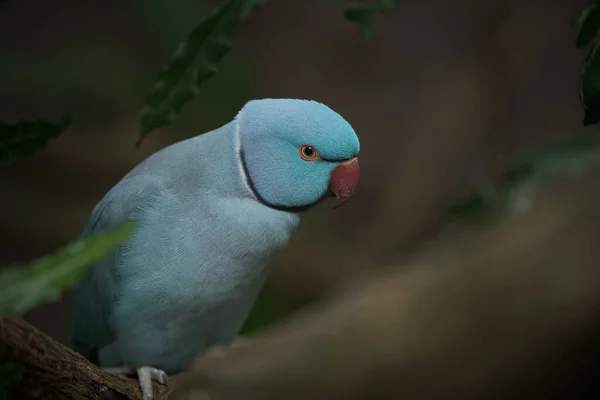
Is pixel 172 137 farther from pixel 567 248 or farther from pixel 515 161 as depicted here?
pixel 567 248

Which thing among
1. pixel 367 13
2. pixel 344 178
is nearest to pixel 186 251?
pixel 344 178

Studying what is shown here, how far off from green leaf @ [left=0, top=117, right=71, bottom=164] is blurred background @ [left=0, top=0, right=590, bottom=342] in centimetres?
149

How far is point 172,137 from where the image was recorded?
3.11m

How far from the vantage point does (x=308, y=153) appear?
1.53 metres

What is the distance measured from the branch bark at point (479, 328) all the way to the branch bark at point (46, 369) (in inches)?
10.6

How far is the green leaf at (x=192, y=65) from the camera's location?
1412mm

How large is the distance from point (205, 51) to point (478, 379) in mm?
812

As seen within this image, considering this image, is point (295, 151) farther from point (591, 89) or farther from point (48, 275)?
point (48, 275)

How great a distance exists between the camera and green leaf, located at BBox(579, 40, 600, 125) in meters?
1.20

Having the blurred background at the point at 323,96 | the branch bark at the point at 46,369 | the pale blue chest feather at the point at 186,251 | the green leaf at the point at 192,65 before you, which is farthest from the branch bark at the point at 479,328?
the blurred background at the point at 323,96

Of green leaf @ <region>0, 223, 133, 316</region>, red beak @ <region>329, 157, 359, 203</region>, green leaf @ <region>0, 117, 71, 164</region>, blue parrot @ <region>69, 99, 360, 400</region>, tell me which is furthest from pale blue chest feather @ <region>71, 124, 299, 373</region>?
green leaf @ <region>0, 223, 133, 316</region>

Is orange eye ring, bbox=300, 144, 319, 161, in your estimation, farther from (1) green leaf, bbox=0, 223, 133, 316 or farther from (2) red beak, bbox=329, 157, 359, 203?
(1) green leaf, bbox=0, 223, 133, 316

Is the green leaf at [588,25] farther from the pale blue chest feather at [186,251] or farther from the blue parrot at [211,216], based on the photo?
the pale blue chest feather at [186,251]

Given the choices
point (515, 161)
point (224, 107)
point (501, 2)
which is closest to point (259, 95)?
point (224, 107)
